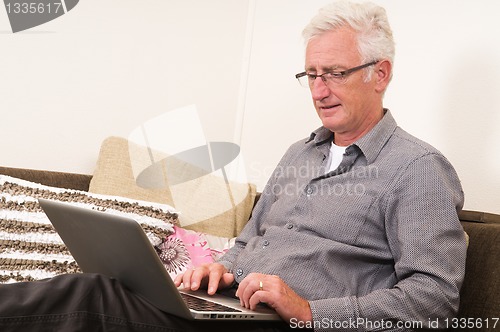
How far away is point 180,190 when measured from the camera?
2.27 meters

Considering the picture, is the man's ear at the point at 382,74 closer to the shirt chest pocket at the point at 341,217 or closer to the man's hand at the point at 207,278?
the shirt chest pocket at the point at 341,217

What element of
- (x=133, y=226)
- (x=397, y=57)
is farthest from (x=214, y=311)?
(x=397, y=57)

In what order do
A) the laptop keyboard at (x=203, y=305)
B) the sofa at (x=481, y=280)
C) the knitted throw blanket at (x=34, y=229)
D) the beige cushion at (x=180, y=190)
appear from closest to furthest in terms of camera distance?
the laptop keyboard at (x=203, y=305) < the sofa at (x=481, y=280) < the knitted throw blanket at (x=34, y=229) < the beige cushion at (x=180, y=190)

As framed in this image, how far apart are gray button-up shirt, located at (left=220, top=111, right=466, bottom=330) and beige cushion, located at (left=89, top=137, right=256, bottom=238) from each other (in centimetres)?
50

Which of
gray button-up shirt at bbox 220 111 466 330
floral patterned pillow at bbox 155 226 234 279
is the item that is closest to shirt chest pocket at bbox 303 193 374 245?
gray button-up shirt at bbox 220 111 466 330

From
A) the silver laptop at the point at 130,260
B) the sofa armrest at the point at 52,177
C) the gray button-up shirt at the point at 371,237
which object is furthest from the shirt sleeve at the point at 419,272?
the sofa armrest at the point at 52,177

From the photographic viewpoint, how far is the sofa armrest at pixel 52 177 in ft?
6.52

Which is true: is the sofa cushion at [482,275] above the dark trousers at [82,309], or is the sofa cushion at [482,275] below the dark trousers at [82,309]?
below

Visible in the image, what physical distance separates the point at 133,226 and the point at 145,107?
148 centimetres

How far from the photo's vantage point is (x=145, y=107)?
8.33ft

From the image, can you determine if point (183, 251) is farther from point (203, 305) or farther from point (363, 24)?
point (363, 24)

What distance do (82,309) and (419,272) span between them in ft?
2.20

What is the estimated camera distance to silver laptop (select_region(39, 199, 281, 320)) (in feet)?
3.77

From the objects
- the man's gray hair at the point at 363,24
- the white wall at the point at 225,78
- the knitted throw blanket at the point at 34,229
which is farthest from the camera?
the white wall at the point at 225,78
